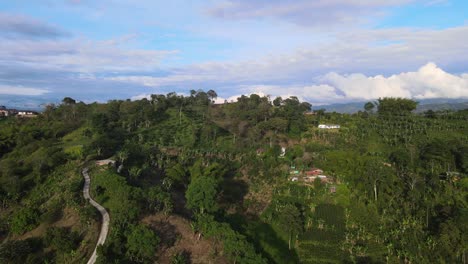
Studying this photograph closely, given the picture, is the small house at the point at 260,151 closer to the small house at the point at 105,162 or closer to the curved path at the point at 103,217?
the small house at the point at 105,162

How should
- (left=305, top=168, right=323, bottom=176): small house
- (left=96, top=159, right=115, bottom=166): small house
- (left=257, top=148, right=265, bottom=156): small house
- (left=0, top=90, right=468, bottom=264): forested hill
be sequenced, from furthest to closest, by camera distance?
(left=257, top=148, right=265, bottom=156): small house, (left=305, top=168, right=323, bottom=176): small house, (left=96, top=159, right=115, bottom=166): small house, (left=0, top=90, right=468, bottom=264): forested hill

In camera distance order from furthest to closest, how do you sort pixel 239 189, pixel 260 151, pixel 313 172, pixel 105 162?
1. pixel 260 151
2. pixel 313 172
3. pixel 239 189
4. pixel 105 162

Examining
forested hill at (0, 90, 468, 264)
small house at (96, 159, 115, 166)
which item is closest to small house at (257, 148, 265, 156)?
forested hill at (0, 90, 468, 264)

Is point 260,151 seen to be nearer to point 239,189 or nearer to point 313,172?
point 313,172

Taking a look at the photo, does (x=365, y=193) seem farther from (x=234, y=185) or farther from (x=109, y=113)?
(x=109, y=113)

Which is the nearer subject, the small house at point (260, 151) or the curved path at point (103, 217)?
the curved path at point (103, 217)

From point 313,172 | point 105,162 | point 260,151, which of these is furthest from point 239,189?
point 105,162

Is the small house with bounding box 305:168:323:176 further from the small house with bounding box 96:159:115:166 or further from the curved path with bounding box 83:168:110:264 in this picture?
the curved path with bounding box 83:168:110:264

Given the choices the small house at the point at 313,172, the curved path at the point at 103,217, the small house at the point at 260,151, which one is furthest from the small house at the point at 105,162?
the small house at the point at 313,172

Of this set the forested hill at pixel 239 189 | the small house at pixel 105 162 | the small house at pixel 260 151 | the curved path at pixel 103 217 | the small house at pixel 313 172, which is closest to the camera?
the curved path at pixel 103 217
